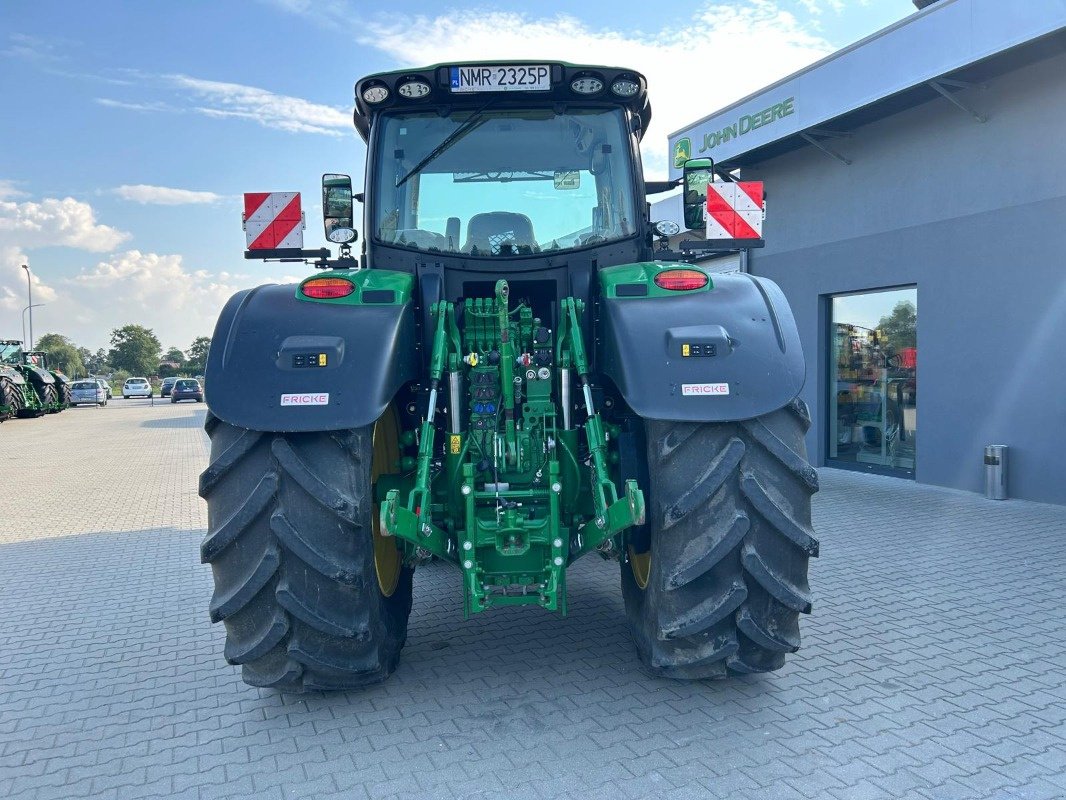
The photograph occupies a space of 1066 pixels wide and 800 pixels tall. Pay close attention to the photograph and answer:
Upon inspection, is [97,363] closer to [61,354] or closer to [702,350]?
[61,354]

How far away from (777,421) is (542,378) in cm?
110

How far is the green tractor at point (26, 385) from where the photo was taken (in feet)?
82.1

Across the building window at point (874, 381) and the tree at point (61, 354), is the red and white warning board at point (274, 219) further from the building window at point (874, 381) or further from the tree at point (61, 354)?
the tree at point (61, 354)

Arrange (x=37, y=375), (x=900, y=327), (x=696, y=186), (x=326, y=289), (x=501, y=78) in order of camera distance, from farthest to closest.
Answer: (x=37, y=375) → (x=900, y=327) → (x=696, y=186) → (x=501, y=78) → (x=326, y=289)

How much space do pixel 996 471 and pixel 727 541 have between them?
6743mm

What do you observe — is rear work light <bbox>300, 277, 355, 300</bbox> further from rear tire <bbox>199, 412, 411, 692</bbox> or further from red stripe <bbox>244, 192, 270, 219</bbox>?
red stripe <bbox>244, 192, 270, 219</bbox>

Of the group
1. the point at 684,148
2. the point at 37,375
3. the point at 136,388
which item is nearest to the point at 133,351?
the point at 136,388

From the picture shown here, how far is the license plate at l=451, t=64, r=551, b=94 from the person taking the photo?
4.10m

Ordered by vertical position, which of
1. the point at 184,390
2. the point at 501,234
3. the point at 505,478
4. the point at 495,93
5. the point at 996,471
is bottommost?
the point at 996,471

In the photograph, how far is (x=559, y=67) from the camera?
4102 mm

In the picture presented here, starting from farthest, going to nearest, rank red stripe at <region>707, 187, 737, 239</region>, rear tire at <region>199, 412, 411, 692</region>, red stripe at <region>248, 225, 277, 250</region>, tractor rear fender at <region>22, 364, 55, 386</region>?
1. tractor rear fender at <region>22, 364, 55, 386</region>
2. red stripe at <region>707, 187, 737, 239</region>
3. red stripe at <region>248, 225, 277, 250</region>
4. rear tire at <region>199, 412, 411, 692</region>

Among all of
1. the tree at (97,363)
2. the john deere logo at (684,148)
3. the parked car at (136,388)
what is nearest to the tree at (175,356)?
the tree at (97,363)

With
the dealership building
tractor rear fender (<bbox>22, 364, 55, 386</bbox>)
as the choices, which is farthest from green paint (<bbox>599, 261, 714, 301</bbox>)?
Answer: tractor rear fender (<bbox>22, 364, 55, 386</bbox>)

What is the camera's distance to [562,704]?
3615 millimetres
